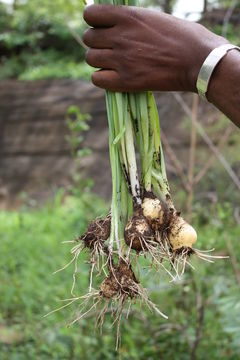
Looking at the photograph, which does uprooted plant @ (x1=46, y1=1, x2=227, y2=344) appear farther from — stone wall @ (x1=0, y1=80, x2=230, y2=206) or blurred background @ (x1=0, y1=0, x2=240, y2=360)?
stone wall @ (x1=0, y1=80, x2=230, y2=206)

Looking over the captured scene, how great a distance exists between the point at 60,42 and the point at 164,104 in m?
5.71

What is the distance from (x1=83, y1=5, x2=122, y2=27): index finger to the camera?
4.36ft

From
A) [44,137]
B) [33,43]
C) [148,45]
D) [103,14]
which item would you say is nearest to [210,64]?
[148,45]

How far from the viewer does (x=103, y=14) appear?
133 cm

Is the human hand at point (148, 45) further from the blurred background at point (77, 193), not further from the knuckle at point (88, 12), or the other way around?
the blurred background at point (77, 193)

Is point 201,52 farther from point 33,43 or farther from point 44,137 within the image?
point 33,43

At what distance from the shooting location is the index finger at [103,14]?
4.36ft

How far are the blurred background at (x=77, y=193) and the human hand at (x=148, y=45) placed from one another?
53 cm

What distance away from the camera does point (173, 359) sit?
8.82 feet

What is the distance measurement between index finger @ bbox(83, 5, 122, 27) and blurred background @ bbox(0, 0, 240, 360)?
0.66 meters

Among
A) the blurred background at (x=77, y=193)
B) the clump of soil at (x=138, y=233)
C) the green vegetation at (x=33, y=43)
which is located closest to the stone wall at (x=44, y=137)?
A: the blurred background at (x=77, y=193)

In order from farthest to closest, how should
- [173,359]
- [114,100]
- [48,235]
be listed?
1. [48,235]
2. [173,359]
3. [114,100]

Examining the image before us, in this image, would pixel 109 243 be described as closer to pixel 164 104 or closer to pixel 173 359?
pixel 173 359

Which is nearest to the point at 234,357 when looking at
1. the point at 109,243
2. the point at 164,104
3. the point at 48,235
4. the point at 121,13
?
the point at 109,243
